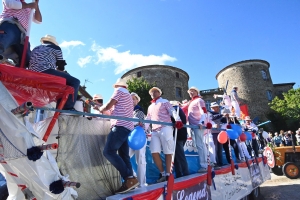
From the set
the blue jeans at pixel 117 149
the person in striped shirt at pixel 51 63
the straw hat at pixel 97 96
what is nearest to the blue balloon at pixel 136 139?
the blue jeans at pixel 117 149

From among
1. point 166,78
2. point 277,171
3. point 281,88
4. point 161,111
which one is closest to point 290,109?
point 281,88

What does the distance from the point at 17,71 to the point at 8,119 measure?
1.53 ft

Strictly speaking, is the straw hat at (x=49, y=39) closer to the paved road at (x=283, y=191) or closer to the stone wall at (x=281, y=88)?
the paved road at (x=283, y=191)

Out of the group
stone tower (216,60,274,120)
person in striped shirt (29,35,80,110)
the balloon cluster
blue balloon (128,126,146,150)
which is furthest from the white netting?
stone tower (216,60,274,120)

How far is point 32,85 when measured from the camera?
2.11m

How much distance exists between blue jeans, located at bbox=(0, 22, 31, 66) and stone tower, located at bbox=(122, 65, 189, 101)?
Answer: 31.7 meters

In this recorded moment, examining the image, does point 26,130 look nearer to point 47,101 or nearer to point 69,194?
point 69,194

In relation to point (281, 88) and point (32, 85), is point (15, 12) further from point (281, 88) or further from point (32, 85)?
point (281, 88)

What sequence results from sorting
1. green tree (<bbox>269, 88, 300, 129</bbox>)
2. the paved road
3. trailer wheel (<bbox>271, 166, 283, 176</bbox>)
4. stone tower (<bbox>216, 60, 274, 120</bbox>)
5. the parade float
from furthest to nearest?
stone tower (<bbox>216, 60, 274, 120</bbox>)
green tree (<bbox>269, 88, 300, 129</bbox>)
trailer wheel (<bbox>271, 166, 283, 176</bbox>)
the paved road
the parade float

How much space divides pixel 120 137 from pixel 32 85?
1.31 metres

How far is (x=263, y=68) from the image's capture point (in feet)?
129

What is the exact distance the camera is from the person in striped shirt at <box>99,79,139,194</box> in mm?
2869

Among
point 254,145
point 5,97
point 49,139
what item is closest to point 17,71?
point 5,97

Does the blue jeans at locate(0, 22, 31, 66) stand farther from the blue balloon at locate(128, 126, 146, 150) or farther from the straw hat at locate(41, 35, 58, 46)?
the blue balloon at locate(128, 126, 146, 150)
